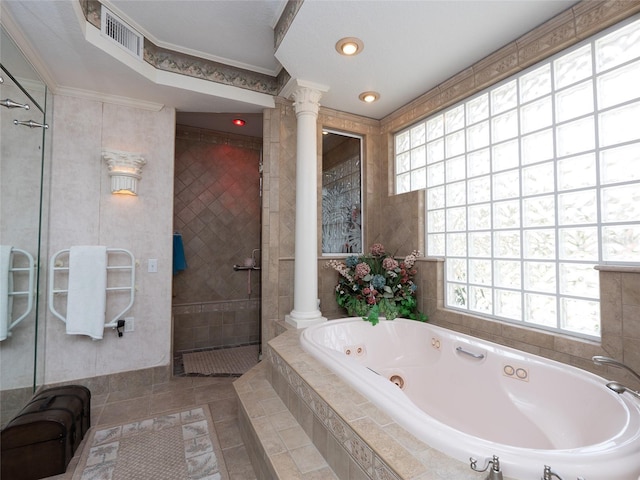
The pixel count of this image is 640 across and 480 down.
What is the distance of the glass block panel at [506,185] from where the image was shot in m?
2.00

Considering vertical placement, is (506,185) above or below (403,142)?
below

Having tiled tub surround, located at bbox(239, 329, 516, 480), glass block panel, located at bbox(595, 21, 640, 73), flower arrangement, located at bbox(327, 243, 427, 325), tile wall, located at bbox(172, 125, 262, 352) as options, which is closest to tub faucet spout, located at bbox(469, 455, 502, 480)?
tiled tub surround, located at bbox(239, 329, 516, 480)

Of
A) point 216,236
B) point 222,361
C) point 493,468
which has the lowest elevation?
point 222,361

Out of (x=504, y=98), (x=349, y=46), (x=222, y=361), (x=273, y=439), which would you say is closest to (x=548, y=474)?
(x=273, y=439)

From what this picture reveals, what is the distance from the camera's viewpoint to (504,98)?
2.10 m

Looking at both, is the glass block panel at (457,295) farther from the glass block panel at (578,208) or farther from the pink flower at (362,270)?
the glass block panel at (578,208)

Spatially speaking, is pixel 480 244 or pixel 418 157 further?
pixel 418 157

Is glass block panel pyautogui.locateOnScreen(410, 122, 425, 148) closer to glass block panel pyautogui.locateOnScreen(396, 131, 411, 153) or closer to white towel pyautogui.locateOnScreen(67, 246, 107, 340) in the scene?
glass block panel pyautogui.locateOnScreen(396, 131, 411, 153)

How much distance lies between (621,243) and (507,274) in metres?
0.62

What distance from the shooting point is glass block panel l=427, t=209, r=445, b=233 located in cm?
254

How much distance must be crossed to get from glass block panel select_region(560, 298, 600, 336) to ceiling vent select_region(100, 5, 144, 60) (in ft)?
10.5

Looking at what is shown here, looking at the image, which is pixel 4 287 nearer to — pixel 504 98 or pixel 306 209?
pixel 306 209

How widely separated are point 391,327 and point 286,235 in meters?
1.19

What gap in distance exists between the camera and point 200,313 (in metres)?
3.63
